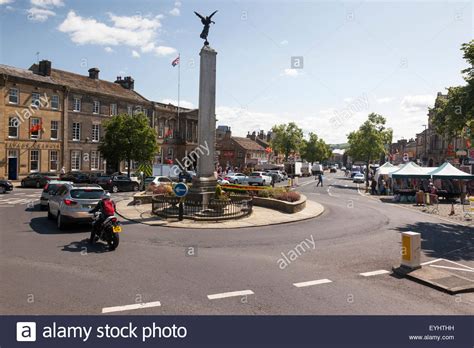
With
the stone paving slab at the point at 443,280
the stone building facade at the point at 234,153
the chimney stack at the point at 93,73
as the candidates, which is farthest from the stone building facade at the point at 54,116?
the stone paving slab at the point at 443,280

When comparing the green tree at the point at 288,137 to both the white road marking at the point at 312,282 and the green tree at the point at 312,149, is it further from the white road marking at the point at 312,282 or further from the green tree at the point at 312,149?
the white road marking at the point at 312,282

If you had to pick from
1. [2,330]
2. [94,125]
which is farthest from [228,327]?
[94,125]

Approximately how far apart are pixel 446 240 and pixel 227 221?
28.0ft

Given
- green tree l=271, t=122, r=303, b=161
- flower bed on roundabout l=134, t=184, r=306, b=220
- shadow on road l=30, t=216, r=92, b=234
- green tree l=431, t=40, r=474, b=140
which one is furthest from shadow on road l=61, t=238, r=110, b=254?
green tree l=271, t=122, r=303, b=161

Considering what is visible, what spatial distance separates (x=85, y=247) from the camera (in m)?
10.8

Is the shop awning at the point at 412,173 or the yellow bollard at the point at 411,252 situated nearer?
the yellow bollard at the point at 411,252

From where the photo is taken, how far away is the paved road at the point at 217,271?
671 cm

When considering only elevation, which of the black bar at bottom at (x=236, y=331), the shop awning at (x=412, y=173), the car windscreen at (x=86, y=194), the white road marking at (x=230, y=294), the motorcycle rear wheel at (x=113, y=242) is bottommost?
the black bar at bottom at (x=236, y=331)

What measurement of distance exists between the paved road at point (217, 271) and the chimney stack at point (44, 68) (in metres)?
33.5

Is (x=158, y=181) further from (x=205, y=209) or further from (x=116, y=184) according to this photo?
(x=205, y=209)

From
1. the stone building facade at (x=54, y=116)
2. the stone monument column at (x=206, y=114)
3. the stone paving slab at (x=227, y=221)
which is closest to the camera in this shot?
the stone paving slab at (x=227, y=221)

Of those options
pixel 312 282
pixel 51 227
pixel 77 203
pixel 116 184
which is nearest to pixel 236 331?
pixel 312 282

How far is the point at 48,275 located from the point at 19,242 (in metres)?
4.03

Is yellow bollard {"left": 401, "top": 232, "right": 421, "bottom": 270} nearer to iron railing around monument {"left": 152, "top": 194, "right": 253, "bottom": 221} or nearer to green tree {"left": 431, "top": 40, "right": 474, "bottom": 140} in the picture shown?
iron railing around monument {"left": 152, "top": 194, "right": 253, "bottom": 221}
